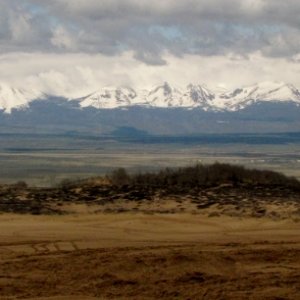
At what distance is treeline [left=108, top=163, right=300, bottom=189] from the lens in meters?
29.8

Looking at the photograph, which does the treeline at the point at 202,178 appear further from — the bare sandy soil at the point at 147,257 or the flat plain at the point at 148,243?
the bare sandy soil at the point at 147,257

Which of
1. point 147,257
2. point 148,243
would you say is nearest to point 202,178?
point 148,243

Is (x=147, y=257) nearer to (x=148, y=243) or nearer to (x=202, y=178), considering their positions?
(x=148, y=243)

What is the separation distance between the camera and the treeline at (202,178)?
2978 centimetres

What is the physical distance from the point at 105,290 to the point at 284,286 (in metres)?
3.20

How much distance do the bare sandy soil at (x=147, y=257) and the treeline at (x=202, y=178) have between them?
4.44 metres

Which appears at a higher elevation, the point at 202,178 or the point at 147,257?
the point at 202,178

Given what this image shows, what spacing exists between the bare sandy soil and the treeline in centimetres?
444

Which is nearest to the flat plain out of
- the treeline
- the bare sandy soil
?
the bare sandy soil

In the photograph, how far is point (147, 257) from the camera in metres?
17.9

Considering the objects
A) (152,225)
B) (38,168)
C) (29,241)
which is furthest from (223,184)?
(38,168)

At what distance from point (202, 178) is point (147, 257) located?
1217 cm

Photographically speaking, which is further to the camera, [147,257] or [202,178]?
[202,178]

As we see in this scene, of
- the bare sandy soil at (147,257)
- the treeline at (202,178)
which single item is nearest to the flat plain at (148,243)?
the bare sandy soil at (147,257)
